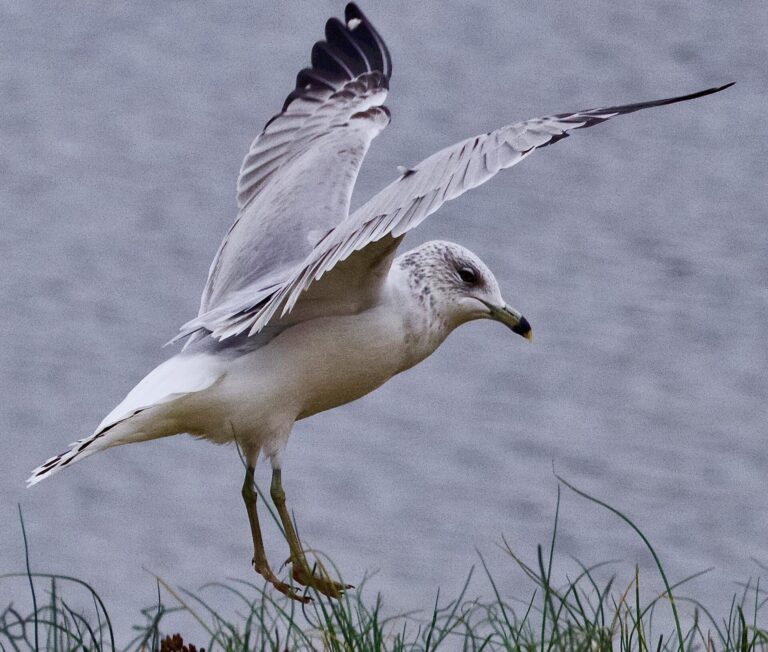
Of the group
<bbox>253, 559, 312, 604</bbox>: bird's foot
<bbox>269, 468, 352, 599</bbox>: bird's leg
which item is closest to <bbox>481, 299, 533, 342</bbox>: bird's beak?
<bbox>269, 468, 352, 599</bbox>: bird's leg

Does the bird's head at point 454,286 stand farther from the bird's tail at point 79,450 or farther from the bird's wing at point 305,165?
the bird's tail at point 79,450

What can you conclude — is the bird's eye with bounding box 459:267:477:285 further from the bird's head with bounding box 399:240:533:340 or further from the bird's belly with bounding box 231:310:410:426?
the bird's belly with bounding box 231:310:410:426

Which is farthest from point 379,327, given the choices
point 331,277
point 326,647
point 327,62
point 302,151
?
point 327,62

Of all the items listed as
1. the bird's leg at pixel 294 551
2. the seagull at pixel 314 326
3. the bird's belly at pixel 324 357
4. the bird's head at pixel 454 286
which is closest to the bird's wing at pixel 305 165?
the seagull at pixel 314 326

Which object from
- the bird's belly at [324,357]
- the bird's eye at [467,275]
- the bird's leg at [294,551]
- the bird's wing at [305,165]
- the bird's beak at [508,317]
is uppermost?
the bird's wing at [305,165]

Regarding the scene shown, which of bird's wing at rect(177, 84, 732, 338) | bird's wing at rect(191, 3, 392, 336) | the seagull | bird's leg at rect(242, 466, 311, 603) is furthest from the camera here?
bird's wing at rect(191, 3, 392, 336)

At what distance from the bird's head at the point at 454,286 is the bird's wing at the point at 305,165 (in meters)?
0.31

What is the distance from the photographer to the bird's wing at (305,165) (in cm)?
376

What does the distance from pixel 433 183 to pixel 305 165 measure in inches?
59.2

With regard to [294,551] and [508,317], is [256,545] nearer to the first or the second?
[294,551]

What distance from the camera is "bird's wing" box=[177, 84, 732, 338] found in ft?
8.95

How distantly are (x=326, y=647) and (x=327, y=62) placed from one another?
2.65 m

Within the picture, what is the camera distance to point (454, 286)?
3408 millimetres

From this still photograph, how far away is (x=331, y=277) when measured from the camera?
3221mm
